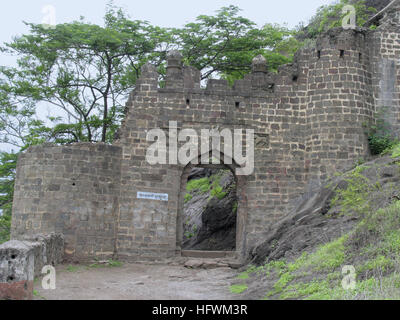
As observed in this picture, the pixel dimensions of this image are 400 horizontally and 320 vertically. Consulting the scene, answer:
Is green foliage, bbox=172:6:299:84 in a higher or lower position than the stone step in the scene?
higher

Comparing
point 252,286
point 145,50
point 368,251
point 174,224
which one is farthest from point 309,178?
point 145,50

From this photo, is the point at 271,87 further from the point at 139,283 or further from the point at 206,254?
the point at 139,283

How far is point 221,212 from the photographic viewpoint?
21406mm

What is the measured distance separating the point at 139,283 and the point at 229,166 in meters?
4.93

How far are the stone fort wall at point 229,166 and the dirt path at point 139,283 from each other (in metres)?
1.04

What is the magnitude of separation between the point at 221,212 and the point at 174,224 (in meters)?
6.24

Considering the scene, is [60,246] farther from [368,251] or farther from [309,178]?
[368,251]

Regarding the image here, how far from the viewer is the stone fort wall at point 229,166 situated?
15.0 metres

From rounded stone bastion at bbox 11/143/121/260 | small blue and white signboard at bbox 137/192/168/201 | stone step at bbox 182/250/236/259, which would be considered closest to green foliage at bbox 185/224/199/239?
stone step at bbox 182/250/236/259

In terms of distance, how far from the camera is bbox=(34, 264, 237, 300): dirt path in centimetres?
1052

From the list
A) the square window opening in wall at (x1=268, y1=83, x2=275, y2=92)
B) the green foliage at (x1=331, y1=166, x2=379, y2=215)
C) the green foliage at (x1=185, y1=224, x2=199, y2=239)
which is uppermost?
the square window opening in wall at (x1=268, y1=83, x2=275, y2=92)

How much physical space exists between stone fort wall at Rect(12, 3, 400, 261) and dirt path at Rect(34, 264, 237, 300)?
104 centimetres

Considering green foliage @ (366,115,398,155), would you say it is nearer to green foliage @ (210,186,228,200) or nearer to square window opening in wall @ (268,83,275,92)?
square window opening in wall @ (268,83,275,92)

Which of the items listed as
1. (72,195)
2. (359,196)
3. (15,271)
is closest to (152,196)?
(72,195)
